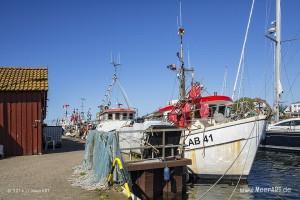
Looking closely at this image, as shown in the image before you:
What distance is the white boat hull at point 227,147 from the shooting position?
17.1 m

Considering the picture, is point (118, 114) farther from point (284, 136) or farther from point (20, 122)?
point (284, 136)

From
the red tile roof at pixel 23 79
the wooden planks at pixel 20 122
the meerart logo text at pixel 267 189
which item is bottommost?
the meerart logo text at pixel 267 189

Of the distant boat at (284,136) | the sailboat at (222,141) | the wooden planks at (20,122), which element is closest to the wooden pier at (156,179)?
the sailboat at (222,141)

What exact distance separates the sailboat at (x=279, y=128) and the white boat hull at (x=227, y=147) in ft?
45.1

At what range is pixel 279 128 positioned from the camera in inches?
1294

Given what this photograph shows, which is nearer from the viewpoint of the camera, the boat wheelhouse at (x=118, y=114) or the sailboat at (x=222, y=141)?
the sailboat at (x=222, y=141)

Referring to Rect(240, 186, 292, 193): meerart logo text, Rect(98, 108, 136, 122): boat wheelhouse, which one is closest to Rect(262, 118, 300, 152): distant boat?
Rect(98, 108, 136, 122): boat wheelhouse

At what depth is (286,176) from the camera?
20.1 meters

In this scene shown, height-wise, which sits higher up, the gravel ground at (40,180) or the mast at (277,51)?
the mast at (277,51)

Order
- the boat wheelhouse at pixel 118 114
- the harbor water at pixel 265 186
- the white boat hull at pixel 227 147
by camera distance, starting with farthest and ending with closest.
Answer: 1. the boat wheelhouse at pixel 118 114
2. the white boat hull at pixel 227 147
3. the harbor water at pixel 265 186

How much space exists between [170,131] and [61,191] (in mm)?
4602

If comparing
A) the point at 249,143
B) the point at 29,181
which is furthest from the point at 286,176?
the point at 29,181

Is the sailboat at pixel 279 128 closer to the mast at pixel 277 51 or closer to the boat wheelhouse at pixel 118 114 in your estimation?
the mast at pixel 277 51

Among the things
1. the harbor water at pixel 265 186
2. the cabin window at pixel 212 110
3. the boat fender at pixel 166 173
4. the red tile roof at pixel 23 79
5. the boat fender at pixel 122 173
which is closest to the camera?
the boat fender at pixel 122 173
